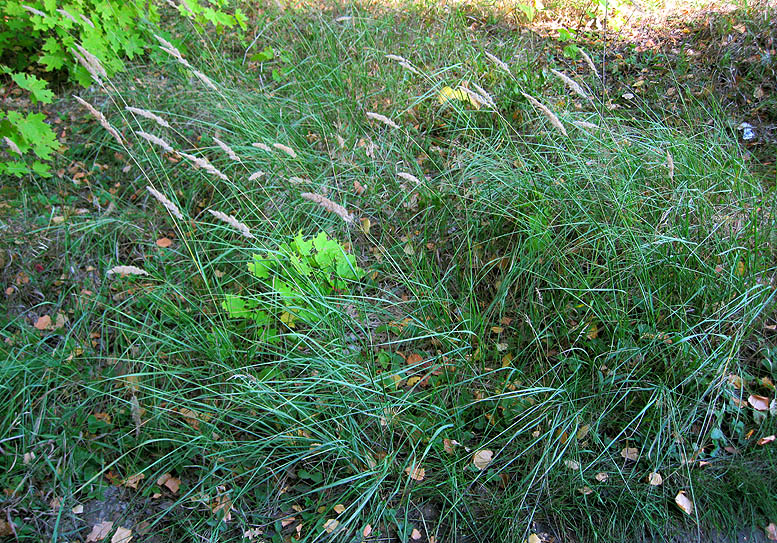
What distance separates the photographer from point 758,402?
95.3 inches

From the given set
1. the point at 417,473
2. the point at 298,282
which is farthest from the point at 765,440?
the point at 298,282

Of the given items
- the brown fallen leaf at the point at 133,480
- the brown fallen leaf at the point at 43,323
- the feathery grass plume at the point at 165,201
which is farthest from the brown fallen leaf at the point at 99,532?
the feathery grass plume at the point at 165,201


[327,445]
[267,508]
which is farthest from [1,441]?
[327,445]

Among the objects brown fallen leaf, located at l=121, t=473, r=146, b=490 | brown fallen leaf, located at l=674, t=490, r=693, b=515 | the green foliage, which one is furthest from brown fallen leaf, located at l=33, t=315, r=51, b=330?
brown fallen leaf, located at l=674, t=490, r=693, b=515

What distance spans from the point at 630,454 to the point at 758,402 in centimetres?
67

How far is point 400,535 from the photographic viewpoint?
221 cm

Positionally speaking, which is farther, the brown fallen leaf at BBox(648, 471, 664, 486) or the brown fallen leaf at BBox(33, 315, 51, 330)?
the brown fallen leaf at BBox(33, 315, 51, 330)

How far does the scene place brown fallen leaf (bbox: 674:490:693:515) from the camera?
7.14ft

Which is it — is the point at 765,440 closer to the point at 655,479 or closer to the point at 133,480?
the point at 655,479

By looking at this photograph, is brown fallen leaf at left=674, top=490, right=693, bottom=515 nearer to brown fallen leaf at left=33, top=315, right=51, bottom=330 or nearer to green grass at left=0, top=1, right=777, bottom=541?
green grass at left=0, top=1, right=777, bottom=541

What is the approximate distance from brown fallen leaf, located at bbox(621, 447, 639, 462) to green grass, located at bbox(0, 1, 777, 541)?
0.10ft

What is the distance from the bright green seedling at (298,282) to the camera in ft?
8.45

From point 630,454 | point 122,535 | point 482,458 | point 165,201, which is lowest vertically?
point 630,454

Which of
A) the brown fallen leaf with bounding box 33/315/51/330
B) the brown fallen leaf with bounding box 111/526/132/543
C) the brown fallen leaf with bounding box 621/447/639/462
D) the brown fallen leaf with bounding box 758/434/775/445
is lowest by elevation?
the brown fallen leaf with bounding box 758/434/775/445
